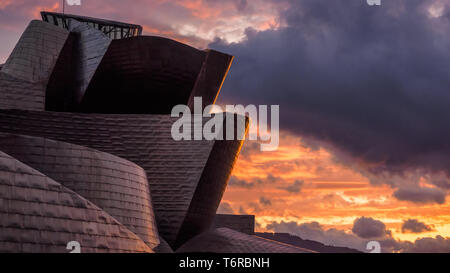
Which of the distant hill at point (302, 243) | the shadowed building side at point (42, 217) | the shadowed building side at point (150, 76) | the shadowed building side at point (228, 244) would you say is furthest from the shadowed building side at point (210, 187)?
the distant hill at point (302, 243)

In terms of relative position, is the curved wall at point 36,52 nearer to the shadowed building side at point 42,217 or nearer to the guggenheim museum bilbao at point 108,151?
the guggenheim museum bilbao at point 108,151

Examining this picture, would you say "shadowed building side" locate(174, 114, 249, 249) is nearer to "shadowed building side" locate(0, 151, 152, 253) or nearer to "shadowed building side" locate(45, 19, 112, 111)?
"shadowed building side" locate(45, 19, 112, 111)

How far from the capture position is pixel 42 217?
16.5m

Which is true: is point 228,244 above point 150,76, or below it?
below

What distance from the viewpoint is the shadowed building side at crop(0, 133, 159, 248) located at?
2233 centimetres

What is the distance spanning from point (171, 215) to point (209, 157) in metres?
3.26

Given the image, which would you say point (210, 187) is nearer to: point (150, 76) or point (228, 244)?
point (228, 244)

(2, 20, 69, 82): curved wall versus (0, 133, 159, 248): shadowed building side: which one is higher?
(2, 20, 69, 82): curved wall

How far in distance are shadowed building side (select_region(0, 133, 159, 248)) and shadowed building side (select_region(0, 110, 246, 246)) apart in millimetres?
3707

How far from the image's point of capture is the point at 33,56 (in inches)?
1467

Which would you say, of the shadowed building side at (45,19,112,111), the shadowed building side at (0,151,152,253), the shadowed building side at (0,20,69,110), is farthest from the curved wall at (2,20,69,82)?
the shadowed building side at (0,151,152,253)

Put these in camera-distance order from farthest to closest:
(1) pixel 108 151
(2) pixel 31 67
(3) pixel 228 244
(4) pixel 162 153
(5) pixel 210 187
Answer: (2) pixel 31 67 < (3) pixel 228 244 < (5) pixel 210 187 < (4) pixel 162 153 < (1) pixel 108 151

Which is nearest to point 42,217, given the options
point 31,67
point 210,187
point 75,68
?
point 210,187

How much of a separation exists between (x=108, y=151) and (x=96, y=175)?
7.37 m
